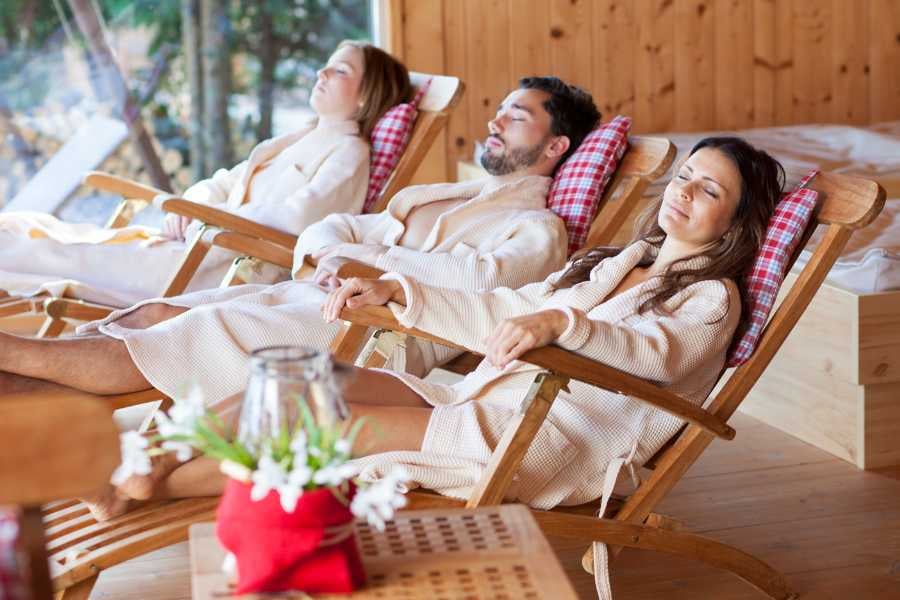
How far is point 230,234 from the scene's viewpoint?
11.2ft

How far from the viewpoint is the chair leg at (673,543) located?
7.63 ft

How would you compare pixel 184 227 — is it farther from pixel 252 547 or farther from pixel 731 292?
pixel 252 547

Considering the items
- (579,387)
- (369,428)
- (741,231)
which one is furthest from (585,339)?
(741,231)

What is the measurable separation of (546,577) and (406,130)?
8.21 ft

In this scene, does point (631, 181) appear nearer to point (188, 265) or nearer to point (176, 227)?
point (188, 265)

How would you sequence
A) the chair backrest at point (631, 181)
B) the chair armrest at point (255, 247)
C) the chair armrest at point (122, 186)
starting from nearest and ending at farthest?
the chair backrest at point (631, 181) < the chair armrest at point (255, 247) < the chair armrest at point (122, 186)

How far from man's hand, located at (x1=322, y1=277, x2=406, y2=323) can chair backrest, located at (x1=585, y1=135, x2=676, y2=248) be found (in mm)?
733

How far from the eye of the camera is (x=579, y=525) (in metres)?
2.34

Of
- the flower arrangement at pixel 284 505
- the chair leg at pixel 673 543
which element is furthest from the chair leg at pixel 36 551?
the chair leg at pixel 673 543

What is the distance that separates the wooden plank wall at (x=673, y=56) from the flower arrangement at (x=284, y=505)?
3.98m

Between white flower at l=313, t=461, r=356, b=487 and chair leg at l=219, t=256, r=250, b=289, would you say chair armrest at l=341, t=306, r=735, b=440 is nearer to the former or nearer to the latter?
white flower at l=313, t=461, r=356, b=487

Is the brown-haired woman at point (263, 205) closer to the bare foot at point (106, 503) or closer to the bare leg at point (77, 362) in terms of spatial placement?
the bare leg at point (77, 362)

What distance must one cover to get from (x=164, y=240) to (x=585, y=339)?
2071mm

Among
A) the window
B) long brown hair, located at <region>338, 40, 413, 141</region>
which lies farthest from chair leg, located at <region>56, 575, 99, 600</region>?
the window
